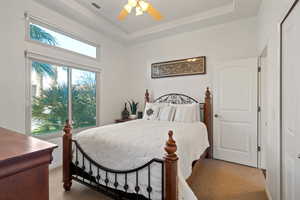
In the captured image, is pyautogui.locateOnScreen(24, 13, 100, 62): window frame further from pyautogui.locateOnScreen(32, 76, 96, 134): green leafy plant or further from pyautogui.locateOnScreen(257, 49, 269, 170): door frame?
pyautogui.locateOnScreen(257, 49, 269, 170): door frame

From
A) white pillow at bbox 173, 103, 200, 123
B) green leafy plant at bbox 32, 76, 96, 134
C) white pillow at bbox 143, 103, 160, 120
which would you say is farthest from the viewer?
white pillow at bbox 143, 103, 160, 120

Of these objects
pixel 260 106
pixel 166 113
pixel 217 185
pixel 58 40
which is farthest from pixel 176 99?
pixel 58 40

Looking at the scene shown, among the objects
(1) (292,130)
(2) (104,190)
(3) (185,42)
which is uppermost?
(3) (185,42)

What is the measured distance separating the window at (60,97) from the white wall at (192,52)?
141cm

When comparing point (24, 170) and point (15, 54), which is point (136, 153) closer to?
point (24, 170)

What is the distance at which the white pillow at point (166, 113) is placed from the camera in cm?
338

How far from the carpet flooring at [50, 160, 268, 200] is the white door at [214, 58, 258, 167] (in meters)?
0.33

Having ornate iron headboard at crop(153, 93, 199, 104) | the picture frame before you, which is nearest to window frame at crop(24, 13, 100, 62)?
the picture frame

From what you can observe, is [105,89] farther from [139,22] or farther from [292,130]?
[292,130]

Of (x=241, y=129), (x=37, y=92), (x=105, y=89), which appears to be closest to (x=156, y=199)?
(x=241, y=129)

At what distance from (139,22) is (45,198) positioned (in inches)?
150

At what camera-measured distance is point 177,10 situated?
3246 millimetres

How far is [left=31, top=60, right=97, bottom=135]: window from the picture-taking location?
279cm

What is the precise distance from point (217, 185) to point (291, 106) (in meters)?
1.60
